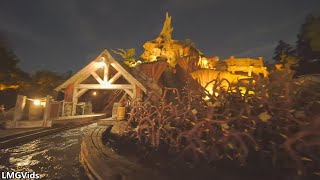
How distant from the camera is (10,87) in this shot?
21656 millimetres

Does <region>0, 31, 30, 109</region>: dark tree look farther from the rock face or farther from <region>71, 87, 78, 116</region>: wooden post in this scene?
the rock face

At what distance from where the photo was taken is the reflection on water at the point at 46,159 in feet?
17.6

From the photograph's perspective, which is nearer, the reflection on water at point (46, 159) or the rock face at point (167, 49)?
the reflection on water at point (46, 159)

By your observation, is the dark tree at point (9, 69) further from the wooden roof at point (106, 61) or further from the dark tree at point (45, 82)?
the wooden roof at point (106, 61)

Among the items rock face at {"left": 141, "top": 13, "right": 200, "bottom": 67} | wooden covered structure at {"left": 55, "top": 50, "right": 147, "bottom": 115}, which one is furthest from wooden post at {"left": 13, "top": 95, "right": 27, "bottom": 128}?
rock face at {"left": 141, "top": 13, "right": 200, "bottom": 67}

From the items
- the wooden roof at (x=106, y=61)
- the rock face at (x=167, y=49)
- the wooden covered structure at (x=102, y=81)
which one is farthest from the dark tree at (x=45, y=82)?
the rock face at (x=167, y=49)

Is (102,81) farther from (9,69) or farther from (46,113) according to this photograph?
(9,69)

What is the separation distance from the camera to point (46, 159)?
21.2 ft

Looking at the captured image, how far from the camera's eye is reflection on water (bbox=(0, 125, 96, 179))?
17.6 feet

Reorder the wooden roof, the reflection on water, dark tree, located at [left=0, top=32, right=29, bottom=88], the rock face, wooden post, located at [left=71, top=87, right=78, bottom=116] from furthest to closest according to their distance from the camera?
1. the rock face
2. dark tree, located at [left=0, top=32, right=29, bottom=88]
3. wooden post, located at [left=71, top=87, right=78, bottom=116]
4. the wooden roof
5. the reflection on water

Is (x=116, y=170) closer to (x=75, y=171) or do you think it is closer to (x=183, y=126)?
(x=75, y=171)

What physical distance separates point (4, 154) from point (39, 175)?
270cm

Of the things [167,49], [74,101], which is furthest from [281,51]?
[74,101]

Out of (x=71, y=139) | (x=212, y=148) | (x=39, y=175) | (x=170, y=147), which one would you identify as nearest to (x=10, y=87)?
(x=71, y=139)
